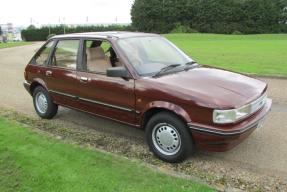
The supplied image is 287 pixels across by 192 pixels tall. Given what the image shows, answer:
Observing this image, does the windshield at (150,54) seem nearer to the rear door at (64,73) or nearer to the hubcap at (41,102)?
the rear door at (64,73)

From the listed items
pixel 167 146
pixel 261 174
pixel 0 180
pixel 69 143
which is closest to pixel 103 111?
pixel 69 143

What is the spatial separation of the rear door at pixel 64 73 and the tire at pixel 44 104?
0.24 metres

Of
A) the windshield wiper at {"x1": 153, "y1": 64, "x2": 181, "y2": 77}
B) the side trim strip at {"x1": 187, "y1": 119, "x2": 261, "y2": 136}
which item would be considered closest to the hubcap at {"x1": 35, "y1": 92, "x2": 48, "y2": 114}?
the windshield wiper at {"x1": 153, "y1": 64, "x2": 181, "y2": 77}

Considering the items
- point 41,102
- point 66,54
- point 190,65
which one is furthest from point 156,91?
point 41,102

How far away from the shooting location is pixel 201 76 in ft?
17.7

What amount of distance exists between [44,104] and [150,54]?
8.63ft

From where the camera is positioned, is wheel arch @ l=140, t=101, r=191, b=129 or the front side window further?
the front side window

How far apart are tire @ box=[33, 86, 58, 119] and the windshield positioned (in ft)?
7.13

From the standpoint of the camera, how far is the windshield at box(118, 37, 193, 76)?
5.59 meters

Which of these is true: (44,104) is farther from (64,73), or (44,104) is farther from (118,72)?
(118,72)

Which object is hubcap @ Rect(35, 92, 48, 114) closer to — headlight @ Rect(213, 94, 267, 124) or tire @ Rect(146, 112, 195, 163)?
tire @ Rect(146, 112, 195, 163)

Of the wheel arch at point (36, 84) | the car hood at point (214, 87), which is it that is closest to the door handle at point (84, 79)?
the wheel arch at point (36, 84)

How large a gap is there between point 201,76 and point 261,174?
1.53m

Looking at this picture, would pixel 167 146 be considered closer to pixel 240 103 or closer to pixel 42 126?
pixel 240 103
